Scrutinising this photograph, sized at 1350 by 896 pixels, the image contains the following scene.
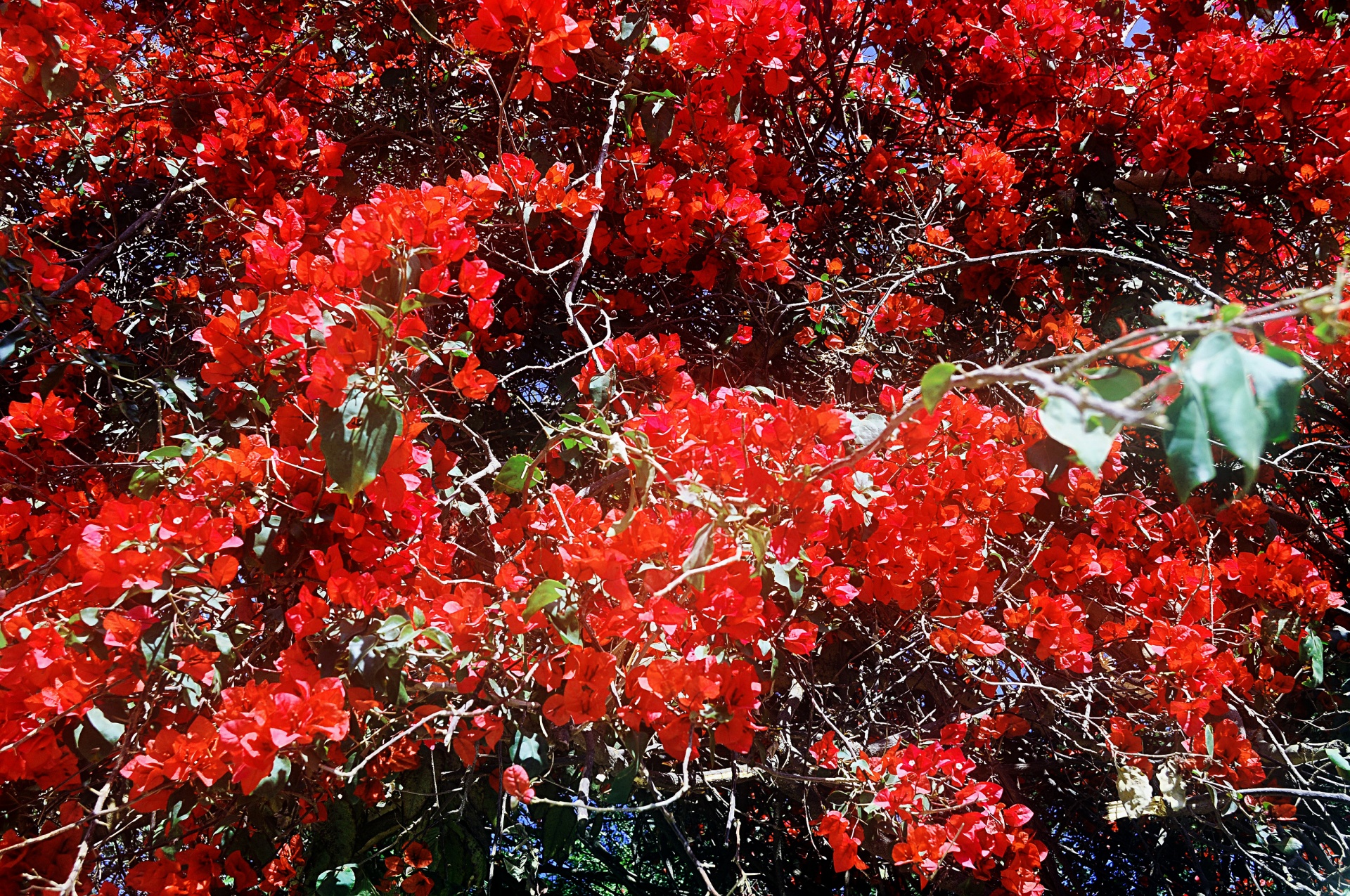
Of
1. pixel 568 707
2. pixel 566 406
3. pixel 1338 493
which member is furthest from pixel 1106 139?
pixel 568 707

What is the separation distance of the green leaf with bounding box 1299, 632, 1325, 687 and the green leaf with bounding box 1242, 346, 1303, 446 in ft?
4.56

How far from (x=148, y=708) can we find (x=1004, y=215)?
6.00ft

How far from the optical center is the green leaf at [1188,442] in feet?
1.51

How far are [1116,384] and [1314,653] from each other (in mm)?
1431

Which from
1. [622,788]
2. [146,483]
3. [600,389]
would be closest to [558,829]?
[622,788]

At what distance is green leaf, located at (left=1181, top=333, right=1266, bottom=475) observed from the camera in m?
0.42

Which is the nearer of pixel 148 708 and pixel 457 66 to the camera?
pixel 148 708

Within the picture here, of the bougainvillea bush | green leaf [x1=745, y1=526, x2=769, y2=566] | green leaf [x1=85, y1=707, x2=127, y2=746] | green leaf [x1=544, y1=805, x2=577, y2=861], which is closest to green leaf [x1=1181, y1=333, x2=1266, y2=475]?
the bougainvillea bush

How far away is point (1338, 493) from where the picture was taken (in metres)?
2.08

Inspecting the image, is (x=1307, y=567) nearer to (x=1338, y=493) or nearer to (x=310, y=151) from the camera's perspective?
(x=1338, y=493)

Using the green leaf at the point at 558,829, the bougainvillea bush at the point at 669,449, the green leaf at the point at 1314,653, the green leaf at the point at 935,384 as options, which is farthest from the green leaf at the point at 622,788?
the green leaf at the point at 1314,653

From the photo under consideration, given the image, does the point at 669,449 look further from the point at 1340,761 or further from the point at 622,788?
the point at 1340,761

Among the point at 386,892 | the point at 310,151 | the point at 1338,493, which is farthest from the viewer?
the point at 1338,493

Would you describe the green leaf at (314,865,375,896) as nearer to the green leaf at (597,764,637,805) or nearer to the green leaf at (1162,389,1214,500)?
the green leaf at (597,764,637,805)
